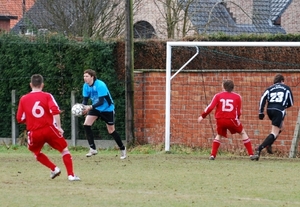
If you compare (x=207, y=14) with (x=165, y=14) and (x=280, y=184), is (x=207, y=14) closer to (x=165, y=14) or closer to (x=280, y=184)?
(x=165, y=14)

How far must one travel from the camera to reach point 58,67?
20.8m

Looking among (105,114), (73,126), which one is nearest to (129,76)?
(73,126)

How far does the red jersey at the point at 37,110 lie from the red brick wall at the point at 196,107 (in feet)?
23.1

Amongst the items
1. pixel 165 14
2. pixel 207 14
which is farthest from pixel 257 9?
pixel 165 14

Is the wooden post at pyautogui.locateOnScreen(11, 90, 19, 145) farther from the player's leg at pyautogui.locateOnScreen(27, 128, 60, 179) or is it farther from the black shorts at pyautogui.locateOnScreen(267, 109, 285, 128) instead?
the player's leg at pyautogui.locateOnScreen(27, 128, 60, 179)

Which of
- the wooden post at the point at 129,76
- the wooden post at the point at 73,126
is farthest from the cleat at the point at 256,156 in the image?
the wooden post at the point at 73,126

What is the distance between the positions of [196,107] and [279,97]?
2939 millimetres

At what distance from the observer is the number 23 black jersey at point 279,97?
16312 millimetres

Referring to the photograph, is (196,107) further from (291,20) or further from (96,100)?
(291,20)

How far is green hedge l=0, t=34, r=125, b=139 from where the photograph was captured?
793 inches

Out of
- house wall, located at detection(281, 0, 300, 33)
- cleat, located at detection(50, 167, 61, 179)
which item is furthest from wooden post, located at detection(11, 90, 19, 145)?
house wall, located at detection(281, 0, 300, 33)

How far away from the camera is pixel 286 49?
19.0 metres

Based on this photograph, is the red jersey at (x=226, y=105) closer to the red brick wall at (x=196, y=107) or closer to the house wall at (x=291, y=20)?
the red brick wall at (x=196, y=107)

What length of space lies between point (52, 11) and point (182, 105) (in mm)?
6580
